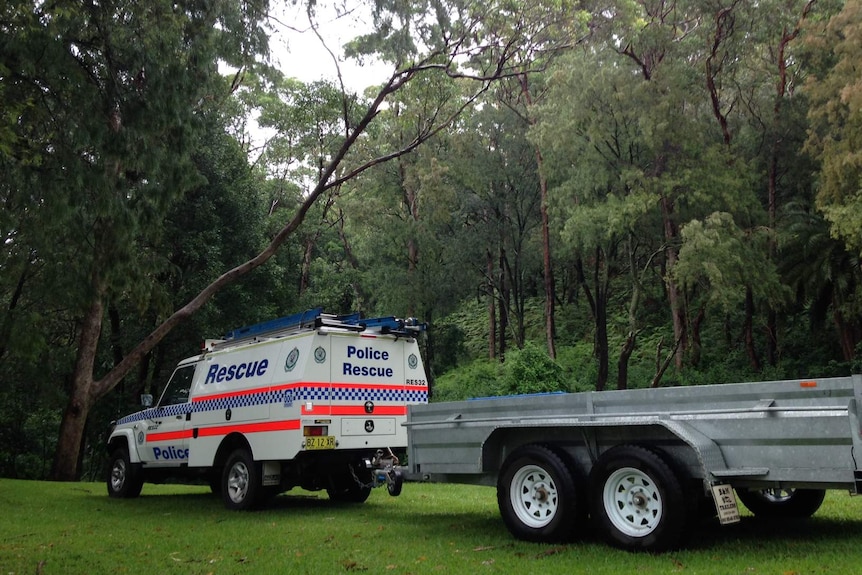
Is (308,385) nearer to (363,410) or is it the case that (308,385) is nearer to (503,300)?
(363,410)

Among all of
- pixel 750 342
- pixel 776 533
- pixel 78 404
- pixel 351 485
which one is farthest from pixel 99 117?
pixel 750 342

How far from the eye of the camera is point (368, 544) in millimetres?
7070

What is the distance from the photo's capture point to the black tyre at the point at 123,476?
12.2 m

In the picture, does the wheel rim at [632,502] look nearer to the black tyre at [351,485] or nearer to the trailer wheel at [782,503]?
the trailer wheel at [782,503]

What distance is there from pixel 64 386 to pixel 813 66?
954 inches

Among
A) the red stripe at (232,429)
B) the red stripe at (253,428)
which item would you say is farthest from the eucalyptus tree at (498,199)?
the red stripe at (253,428)

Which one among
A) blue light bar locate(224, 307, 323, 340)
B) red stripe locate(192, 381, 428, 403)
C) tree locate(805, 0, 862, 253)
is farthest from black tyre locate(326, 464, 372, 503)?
tree locate(805, 0, 862, 253)

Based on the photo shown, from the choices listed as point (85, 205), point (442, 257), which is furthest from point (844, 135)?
point (85, 205)

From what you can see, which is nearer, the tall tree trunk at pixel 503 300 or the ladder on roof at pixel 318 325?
the ladder on roof at pixel 318 325

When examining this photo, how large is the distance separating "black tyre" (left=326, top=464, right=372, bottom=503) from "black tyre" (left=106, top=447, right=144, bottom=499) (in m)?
3.61

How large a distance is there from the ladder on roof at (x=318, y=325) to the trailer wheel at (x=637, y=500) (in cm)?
474

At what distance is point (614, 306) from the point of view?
33.5m

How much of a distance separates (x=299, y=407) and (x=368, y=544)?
271 centimetres

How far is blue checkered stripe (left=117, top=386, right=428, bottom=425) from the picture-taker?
9461mm
